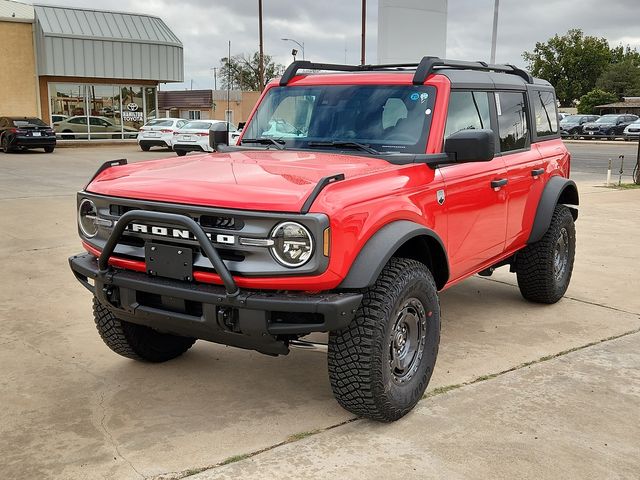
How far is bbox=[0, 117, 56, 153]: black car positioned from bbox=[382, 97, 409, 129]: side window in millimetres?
23965

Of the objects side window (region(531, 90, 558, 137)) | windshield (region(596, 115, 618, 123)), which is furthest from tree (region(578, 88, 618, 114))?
side window (region(531, 90, 558, 137))

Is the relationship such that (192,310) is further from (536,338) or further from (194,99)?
(194,99)

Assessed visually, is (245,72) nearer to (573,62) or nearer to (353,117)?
(573,62)

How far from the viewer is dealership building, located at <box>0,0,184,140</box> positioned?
30.6m

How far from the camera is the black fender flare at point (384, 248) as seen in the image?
3328 mm

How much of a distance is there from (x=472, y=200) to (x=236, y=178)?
5.72 ft

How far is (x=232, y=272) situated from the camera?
3297mm

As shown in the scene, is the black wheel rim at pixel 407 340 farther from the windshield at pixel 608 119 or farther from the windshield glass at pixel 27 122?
the windshield at pixel 608 119

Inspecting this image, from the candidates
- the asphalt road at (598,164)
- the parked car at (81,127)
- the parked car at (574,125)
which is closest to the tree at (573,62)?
the parked car at (574,125)

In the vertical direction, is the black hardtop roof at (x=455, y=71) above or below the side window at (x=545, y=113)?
above

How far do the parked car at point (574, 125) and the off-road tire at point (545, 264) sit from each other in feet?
124

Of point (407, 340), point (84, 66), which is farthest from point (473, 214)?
point (84, 66)

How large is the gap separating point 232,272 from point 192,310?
0.34 meters

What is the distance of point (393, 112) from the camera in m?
4.51
